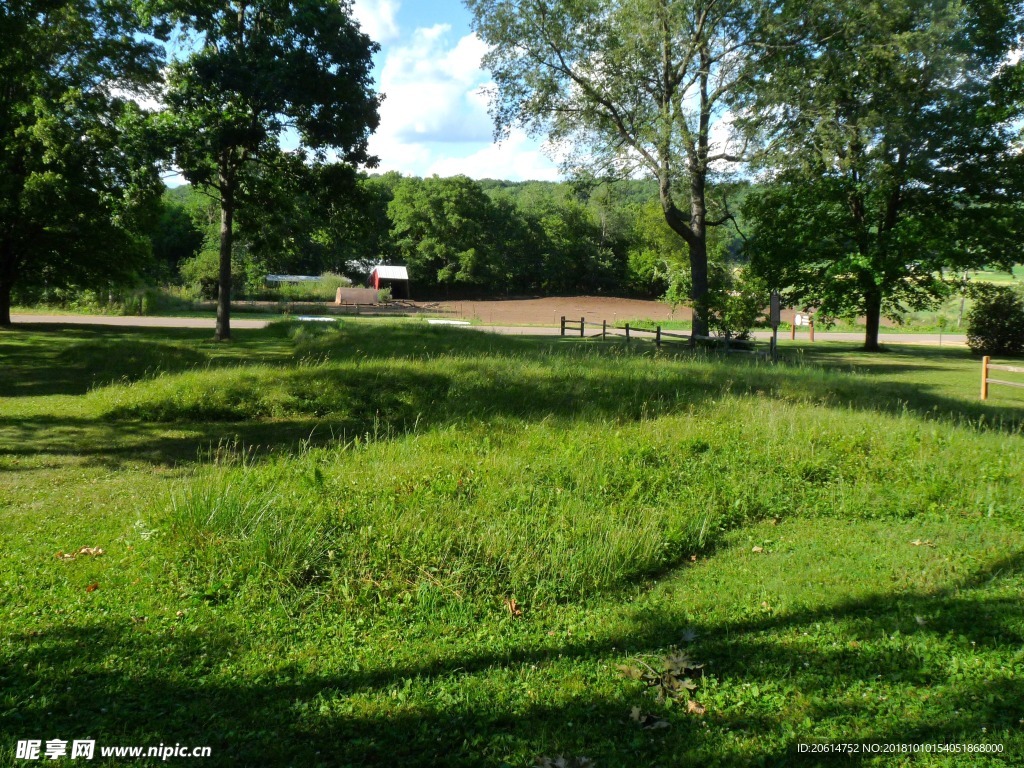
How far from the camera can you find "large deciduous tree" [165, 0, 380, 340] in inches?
898

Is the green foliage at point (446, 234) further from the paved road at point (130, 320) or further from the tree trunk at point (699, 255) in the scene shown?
the tree trunk at point (699, 255)

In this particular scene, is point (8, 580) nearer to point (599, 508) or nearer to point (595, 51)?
point (599, 508)

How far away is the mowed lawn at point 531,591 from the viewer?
12.3 ft

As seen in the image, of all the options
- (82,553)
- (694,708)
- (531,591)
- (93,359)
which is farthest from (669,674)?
(93,359)

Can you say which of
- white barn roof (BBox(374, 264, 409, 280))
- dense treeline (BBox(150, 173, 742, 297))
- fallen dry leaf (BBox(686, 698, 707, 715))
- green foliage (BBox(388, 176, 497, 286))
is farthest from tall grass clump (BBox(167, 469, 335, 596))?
green foliage (BBox(388, 176, 497, 286))

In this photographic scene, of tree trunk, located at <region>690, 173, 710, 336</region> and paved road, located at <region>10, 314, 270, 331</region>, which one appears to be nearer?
tree trunk, located at <region>690, 173, 710, 336</region>

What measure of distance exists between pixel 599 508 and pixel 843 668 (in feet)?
9.36

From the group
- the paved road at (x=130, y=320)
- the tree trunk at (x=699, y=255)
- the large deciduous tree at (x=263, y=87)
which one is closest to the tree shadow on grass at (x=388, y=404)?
the large deciduous tree at (x=263, y=87)

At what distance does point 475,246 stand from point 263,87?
57.5 metres

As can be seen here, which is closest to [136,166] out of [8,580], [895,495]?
[8,580]

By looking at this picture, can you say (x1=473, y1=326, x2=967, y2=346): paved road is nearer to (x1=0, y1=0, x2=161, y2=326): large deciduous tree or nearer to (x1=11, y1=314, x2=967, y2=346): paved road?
(x1=11, y1=314, x2=967, y2=346): paved road

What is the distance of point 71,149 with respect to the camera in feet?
85.6

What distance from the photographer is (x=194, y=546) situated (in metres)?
5.73

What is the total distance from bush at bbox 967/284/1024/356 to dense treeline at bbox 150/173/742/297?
3107 cm
